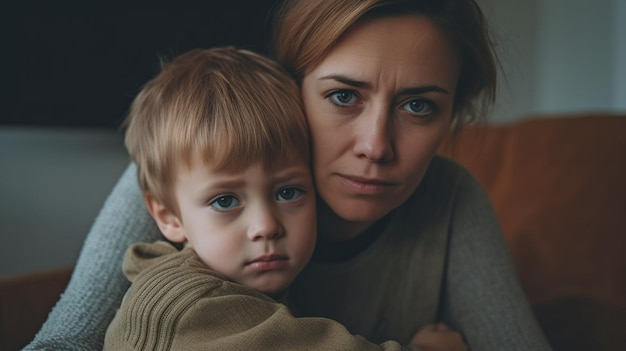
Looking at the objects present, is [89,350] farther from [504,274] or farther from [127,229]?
[504,274]

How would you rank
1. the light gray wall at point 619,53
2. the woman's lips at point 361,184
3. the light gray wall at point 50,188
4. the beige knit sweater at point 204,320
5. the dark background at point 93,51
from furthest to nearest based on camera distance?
the light gray wall at point 619,53 < the light gray wall at point 50,188 < the dark background at point 93,51 < the woman's lips at point 361,184 < the beige knit sweater at point 204,320

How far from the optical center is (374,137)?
3.11 feet

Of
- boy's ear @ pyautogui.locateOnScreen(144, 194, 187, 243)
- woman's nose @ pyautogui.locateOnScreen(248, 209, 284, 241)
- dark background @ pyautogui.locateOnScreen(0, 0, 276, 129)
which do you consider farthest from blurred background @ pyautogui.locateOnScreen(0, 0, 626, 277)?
woman's nose @ pyautogui.locateOnScreen(248, 209, 284, 241)

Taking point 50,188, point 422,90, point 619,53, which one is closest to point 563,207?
point 422,90

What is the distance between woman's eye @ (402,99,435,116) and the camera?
3.28ft

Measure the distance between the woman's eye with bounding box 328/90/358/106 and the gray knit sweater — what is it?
275 millimetres

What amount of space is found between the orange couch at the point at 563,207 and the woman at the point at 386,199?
349mm

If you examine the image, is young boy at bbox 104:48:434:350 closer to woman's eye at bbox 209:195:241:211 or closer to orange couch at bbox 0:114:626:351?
woman's eye at bbox 209:195:241:211

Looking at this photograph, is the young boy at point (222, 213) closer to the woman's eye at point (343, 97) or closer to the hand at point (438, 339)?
the woman's eye at point (343, 97)

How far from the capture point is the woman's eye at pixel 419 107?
39.4 inches

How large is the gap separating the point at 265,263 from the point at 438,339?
0.38 metres

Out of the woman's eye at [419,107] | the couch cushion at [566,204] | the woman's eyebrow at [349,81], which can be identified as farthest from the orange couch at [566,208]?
the woman's eyebrow at [349,81]

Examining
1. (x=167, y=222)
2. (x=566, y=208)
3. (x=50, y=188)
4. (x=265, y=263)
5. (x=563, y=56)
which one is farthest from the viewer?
(x=563, y=56)

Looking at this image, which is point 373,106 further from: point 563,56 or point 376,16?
point 563,56
